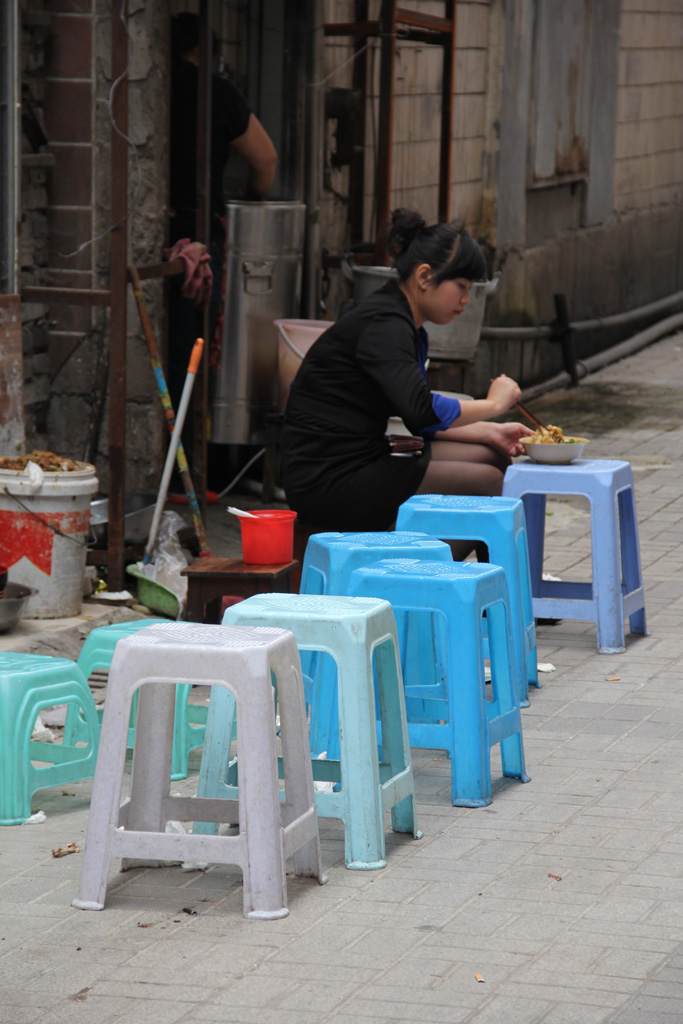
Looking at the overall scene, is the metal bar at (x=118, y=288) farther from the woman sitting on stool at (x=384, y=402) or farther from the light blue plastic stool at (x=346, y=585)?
the light blue plastic stool at (x=346, y=585)

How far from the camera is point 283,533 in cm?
536

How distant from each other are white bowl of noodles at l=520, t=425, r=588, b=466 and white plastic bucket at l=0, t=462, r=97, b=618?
1770 mm

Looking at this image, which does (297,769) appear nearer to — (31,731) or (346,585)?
(31,731)

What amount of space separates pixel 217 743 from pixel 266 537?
145 centimetres

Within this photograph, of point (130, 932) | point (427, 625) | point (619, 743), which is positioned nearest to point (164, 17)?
point (427, 625)

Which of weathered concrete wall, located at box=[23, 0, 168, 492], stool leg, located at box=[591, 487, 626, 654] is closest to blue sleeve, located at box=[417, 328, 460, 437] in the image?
stool leg, located at box=[591, 487, 626, 654]

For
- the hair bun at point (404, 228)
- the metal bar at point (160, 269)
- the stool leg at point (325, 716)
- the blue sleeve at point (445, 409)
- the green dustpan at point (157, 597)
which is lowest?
the green dustpan at point (157, 597)

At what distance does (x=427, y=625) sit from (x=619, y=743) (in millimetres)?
732

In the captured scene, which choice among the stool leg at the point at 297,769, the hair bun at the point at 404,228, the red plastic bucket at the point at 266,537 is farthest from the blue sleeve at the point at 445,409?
the stool leg at the point at 297,769

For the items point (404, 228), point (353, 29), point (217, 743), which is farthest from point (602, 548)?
point (353, 29)

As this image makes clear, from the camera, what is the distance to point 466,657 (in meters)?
4.29

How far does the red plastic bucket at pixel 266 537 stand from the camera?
532 cm

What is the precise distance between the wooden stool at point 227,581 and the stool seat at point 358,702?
1081 millimetres

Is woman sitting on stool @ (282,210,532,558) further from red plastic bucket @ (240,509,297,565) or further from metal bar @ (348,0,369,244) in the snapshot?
metal bar @ (348,0,369,244)
